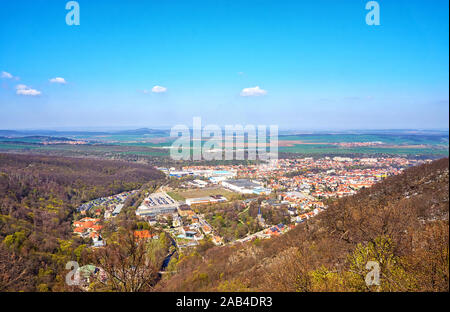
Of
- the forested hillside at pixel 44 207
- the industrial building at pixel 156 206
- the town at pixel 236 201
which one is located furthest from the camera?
the industrial building at pixel 156 206

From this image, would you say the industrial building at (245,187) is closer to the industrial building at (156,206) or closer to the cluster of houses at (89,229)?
the industrial building at (156,206)

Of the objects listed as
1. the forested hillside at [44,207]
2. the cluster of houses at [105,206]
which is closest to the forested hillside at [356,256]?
the forested hillside at [44,207]

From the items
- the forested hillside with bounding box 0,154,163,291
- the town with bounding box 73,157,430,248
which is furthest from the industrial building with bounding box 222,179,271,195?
the forested hillside with bounding box 0,154,163,291

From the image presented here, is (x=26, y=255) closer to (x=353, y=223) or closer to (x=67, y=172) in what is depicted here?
(x=353, y=223)

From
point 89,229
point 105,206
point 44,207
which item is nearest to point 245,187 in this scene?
point 105,206

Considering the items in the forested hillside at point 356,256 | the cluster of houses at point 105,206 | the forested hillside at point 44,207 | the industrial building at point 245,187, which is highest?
the forested hillside at point 356,256
